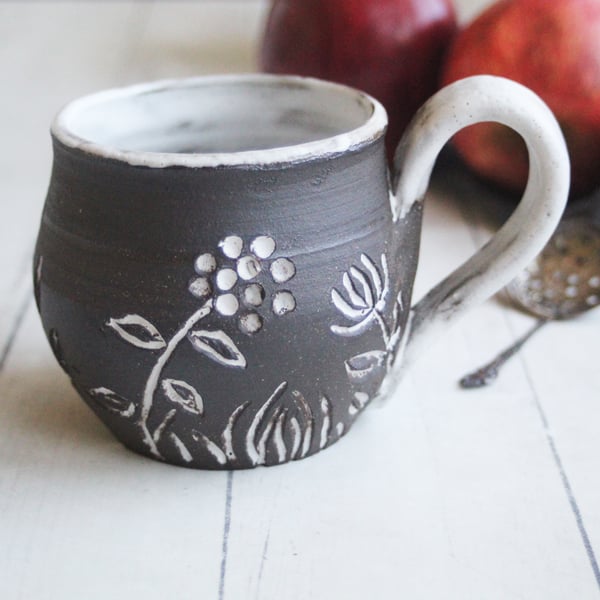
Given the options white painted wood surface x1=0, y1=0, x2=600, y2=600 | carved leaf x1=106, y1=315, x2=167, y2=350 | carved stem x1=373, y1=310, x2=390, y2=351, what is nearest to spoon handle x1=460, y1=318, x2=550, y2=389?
white painted wood surface x1=0, y1=0, x2=600, y2=600

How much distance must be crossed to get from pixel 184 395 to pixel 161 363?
0.06 ft

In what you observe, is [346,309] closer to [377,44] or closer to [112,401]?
[112,401]

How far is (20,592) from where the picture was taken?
0.39 meters

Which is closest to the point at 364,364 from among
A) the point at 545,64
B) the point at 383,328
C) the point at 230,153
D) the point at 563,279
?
the point at 383,328

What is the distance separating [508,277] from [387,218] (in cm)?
7

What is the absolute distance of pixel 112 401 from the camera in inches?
17.0

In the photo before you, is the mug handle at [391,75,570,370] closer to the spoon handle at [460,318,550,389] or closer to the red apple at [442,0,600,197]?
the spoon handle at [460,318,550,389]

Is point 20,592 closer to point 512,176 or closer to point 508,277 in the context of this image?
point 508,277

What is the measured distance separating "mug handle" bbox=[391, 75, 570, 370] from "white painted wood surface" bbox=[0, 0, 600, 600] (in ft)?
0.22

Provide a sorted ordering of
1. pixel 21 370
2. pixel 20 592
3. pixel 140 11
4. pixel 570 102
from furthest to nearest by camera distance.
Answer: pixel 140 11 → pixel 570 102 → pixel 21 370 → pixel 20 592

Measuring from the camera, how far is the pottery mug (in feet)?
1.28

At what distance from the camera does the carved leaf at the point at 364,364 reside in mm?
429

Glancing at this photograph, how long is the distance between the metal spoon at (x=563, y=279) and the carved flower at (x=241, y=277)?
0.26m

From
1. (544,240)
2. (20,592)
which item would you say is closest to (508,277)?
(544,240)
